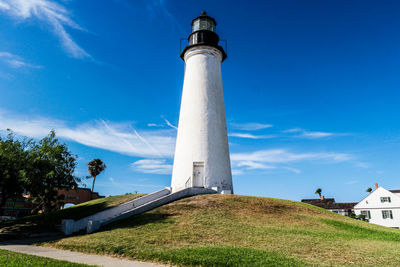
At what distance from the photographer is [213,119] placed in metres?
22.7

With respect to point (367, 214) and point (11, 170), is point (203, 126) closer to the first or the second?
point (11, 170)

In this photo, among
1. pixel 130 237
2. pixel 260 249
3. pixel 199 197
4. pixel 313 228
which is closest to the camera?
pixel 260 249

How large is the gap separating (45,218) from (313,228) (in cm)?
1911

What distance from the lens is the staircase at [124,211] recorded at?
13617 mm

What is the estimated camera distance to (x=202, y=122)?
22359mm

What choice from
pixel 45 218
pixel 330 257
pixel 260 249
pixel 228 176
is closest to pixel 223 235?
pixel 260 249

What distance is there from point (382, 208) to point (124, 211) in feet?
147

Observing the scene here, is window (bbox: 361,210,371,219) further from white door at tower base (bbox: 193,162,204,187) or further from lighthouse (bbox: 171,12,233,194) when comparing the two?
white door at tower base (bbox: 193,162,204,187)

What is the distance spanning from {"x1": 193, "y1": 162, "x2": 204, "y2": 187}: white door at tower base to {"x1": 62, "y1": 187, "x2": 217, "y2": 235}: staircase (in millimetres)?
872

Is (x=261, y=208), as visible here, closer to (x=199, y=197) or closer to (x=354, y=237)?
(x=199, y=197)

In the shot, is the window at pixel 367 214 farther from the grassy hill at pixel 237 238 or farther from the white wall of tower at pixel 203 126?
the white wall of tower at pixel 203 126

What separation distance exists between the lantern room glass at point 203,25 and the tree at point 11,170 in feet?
63.3

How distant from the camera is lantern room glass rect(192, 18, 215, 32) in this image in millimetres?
25891

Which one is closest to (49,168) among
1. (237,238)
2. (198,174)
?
(198,174)
